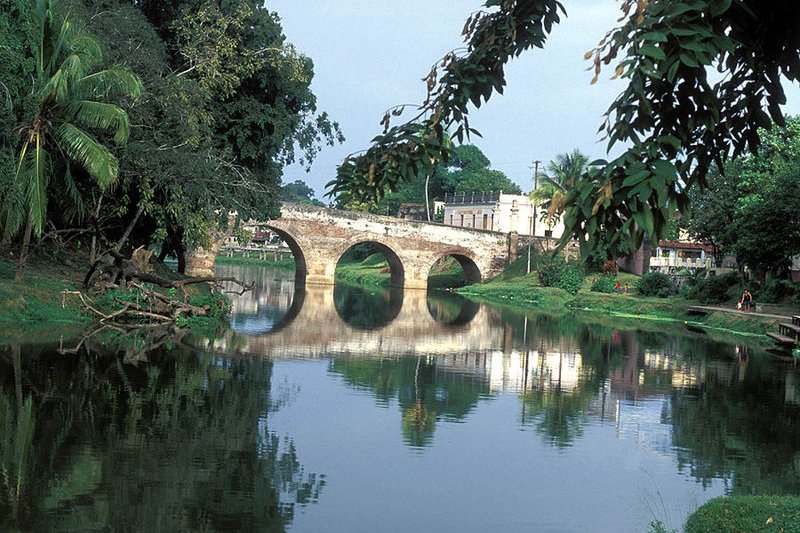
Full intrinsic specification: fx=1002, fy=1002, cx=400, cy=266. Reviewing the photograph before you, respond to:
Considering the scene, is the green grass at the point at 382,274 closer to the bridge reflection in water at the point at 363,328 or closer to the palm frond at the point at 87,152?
the bridge reflection in water at the point at 363,328

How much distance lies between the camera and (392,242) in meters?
47.9

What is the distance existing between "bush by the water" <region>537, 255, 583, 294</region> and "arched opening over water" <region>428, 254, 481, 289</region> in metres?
6.42

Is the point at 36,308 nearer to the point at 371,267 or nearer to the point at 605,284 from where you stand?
the point at 605,284

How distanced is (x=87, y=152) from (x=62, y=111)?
1.36 meters

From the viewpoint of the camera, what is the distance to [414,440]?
11344 millimetres

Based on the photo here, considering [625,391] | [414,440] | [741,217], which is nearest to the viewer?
[414,440]

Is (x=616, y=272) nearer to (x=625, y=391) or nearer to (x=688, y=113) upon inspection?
(x=625, y=391)

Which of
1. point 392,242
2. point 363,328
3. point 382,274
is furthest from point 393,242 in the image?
point 363,328

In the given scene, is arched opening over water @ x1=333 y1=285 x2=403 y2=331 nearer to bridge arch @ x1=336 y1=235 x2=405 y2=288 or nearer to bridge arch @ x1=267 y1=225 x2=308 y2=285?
bridge arch @ x1=336 y1=235 x2=405 y2=288

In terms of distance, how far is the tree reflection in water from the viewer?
25.4ft

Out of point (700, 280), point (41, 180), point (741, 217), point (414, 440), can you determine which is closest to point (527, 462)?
point (414, 440)

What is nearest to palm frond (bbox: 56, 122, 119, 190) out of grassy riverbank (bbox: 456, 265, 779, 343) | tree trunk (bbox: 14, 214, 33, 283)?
tree trunk (bbox: 14, 214, 33, 283)

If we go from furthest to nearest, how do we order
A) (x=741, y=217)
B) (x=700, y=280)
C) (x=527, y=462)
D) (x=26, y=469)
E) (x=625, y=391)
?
1. (x=700, y=280)
2. (x=741, y=217)
3. (x=625, y=391)
4. (x=527, y=462)
5. (x=26, y=469)

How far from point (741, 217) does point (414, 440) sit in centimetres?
2180
